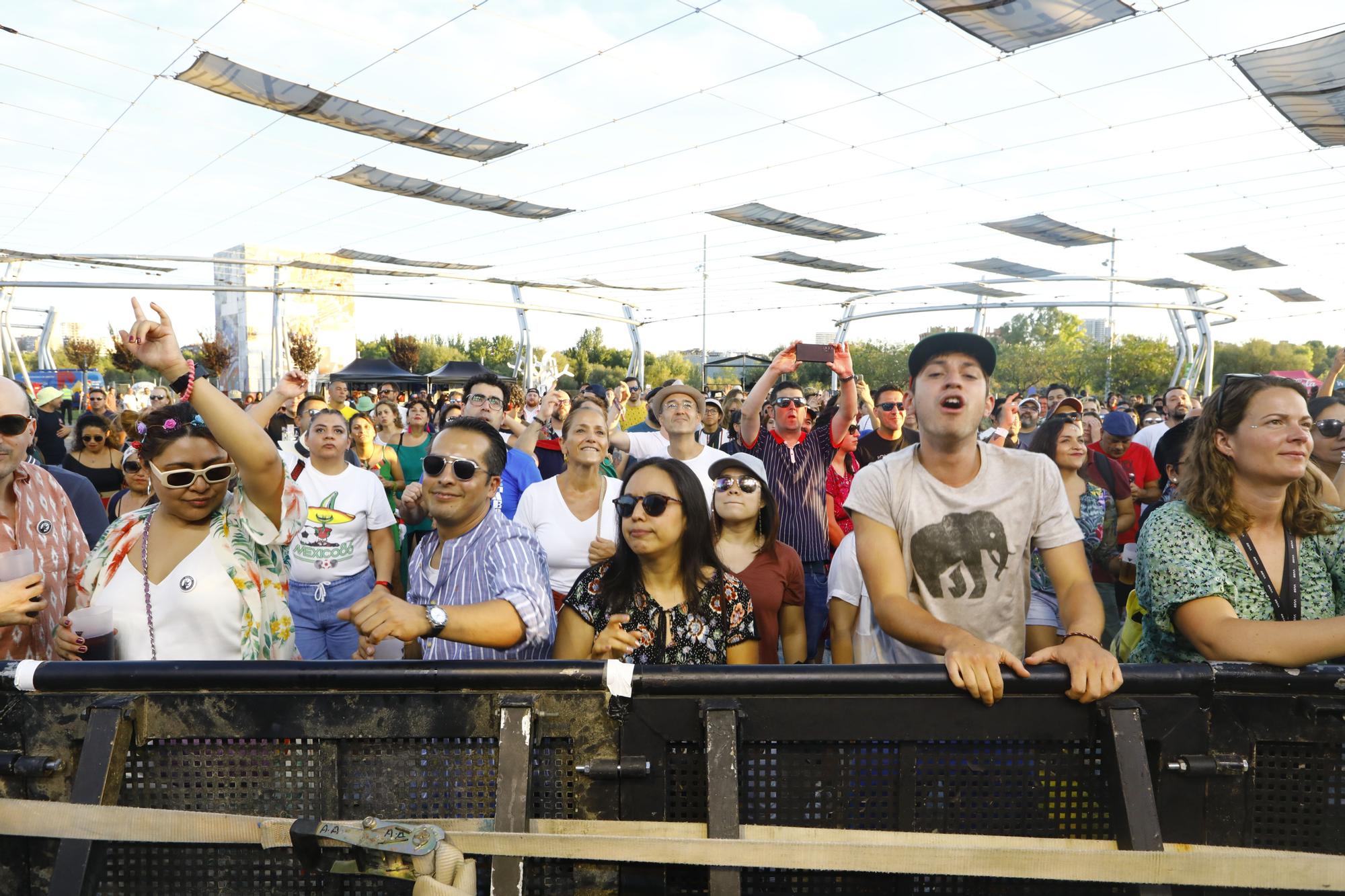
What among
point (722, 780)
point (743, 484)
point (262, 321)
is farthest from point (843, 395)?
point (262, 321)

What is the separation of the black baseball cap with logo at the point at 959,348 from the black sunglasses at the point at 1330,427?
6.63 ft

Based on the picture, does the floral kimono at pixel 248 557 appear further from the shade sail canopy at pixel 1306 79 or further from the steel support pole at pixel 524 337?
the steel support pole at pixel 524 337

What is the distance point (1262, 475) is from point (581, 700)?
1882 mm

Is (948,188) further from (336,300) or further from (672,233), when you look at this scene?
(336,300)

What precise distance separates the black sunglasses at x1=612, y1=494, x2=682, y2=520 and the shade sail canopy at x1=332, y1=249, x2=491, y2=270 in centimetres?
2138

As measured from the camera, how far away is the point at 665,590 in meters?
2.69

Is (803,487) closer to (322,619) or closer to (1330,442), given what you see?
(1330,442)

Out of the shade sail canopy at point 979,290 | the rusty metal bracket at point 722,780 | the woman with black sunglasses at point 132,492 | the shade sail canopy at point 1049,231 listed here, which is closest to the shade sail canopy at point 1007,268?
the shade sail canopy at point 979,290

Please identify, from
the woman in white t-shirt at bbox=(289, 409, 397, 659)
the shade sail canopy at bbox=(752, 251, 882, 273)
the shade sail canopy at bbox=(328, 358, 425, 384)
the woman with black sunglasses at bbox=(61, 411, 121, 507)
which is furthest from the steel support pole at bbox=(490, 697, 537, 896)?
the shade sail canopy at bbox=(328, 358, 425, 384)

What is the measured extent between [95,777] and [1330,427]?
14.4ft

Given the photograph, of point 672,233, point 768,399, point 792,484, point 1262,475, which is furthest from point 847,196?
point 1262,475

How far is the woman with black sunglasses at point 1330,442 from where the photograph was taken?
3730mm

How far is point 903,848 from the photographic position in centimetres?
141

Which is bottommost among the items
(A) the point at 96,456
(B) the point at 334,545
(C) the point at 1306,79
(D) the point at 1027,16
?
(B) the point at 334,545
